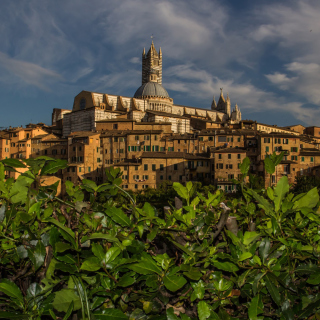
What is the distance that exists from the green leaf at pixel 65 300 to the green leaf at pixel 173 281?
23.3 inches

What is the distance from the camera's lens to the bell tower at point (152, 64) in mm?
100062

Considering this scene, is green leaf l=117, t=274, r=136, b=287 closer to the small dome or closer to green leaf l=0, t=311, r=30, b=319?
green leaf l=0, t=311, r=30, b=319

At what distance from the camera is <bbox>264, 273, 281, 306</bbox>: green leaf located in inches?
82.9

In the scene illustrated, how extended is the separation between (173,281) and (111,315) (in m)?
0.45

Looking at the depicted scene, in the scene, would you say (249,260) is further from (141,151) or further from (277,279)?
(141,151)

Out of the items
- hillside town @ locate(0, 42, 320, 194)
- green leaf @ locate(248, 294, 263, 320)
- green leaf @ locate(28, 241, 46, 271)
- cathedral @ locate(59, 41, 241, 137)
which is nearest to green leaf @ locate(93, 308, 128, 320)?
green leaf @ locate(28, 241, 46, 271)

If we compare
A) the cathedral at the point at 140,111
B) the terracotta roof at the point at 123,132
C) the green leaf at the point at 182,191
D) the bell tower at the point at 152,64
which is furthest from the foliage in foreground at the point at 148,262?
the bell tower at the point at 152,64

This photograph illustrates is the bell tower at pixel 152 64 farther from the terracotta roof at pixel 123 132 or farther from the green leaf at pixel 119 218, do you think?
the green leaf at pixel 119 218

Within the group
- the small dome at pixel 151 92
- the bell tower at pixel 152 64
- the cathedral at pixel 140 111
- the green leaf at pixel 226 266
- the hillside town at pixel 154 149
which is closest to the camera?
the green leaf at pixel 226 266

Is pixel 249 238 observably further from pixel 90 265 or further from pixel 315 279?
pixel 90 265

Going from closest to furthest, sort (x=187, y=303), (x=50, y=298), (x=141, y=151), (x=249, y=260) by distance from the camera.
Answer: (x=50, y=298) < (x=249, y=260) < (x=187, y=303) < (x=141, y=151)

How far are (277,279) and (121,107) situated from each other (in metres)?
74.6

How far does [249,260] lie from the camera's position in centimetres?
226

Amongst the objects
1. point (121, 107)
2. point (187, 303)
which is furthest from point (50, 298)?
point (121, 107)
